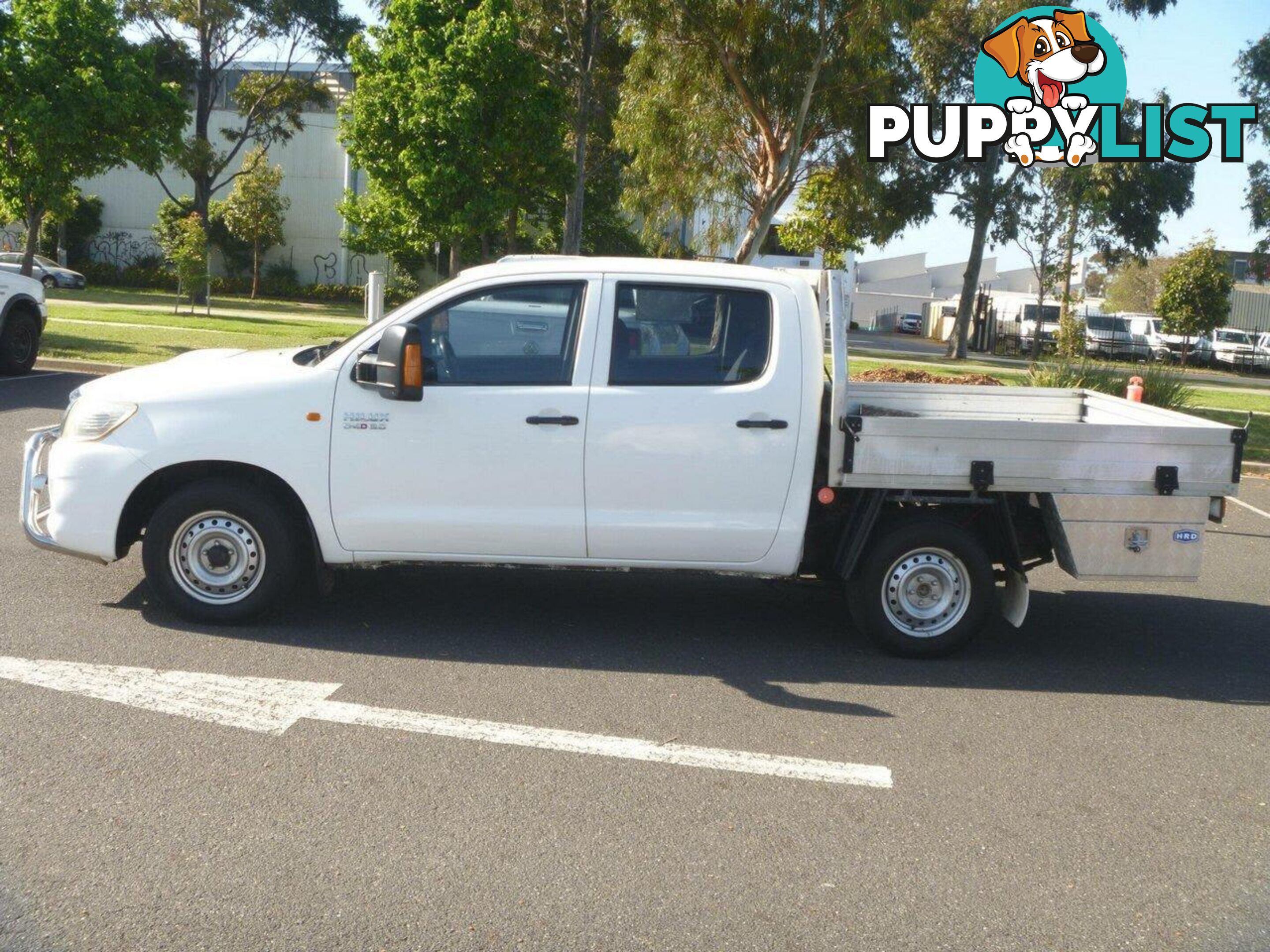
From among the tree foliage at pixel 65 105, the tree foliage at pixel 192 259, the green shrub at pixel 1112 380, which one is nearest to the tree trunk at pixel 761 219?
the green shrub at pixel 1112 380

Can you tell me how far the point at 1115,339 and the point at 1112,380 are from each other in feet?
101

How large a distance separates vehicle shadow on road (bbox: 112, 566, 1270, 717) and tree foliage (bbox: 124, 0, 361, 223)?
142 feet

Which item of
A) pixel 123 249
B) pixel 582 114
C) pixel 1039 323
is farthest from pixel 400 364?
pixel 123 249

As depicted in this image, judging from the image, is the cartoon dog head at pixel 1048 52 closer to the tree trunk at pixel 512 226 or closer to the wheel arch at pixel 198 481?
the tree trunk at pixel 512 226

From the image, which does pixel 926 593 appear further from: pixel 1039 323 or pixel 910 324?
pixel 910 324

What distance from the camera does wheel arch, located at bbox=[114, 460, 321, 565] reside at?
6461 mm

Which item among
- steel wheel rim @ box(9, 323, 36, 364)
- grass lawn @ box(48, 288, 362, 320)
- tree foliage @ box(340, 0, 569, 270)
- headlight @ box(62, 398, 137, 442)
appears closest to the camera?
headlight @ box(62, 398, 137, 442)

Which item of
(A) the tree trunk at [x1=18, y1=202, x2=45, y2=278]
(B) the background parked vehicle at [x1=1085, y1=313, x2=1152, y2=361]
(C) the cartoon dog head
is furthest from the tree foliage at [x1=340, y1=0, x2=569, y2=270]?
(B) the background parked vehicle at [x1=1085, y1=313, x2=1152, y2=361]

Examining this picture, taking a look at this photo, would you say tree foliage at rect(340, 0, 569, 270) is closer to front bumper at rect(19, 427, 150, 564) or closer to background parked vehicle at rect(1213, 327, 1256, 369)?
background parked vehicle at rect(1213, 327, 1256, 369)

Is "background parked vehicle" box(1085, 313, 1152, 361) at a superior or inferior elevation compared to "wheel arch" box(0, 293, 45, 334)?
superior

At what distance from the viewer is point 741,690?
6.02 meters

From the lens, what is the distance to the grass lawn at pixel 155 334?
63.0 feet

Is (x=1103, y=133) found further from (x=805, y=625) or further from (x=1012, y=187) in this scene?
(x=805, y=625)

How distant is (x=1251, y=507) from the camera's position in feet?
40.3
